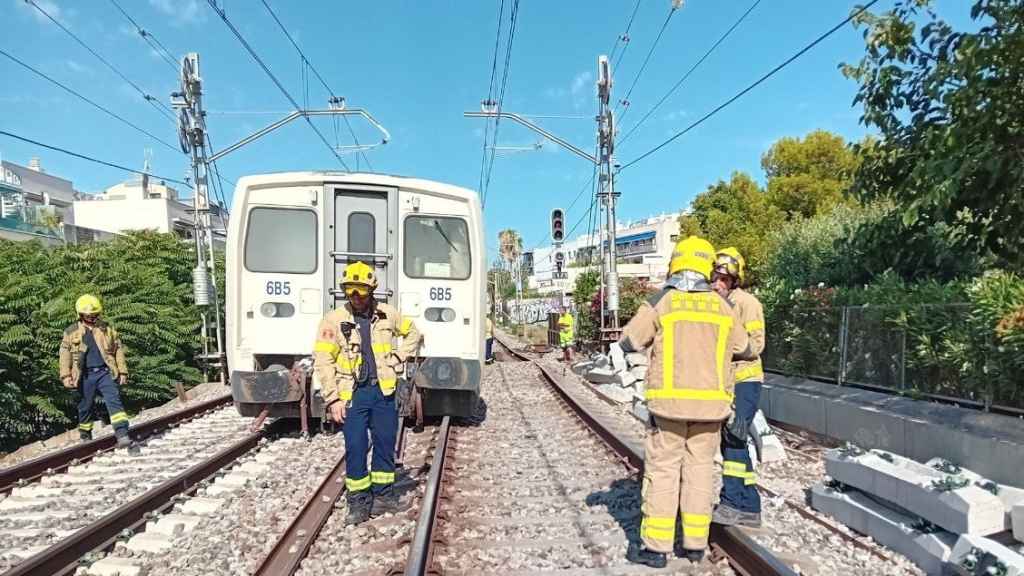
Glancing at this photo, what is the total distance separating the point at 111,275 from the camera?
42.9 ft

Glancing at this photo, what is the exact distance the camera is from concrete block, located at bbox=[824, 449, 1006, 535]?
4117 mm

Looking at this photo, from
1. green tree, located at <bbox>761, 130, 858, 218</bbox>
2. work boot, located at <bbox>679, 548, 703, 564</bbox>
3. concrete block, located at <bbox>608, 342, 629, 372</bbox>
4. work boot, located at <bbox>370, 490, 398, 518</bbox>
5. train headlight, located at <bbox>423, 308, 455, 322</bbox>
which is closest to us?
work boot, located at <bbox>679, 548, 703, 564</bbox>

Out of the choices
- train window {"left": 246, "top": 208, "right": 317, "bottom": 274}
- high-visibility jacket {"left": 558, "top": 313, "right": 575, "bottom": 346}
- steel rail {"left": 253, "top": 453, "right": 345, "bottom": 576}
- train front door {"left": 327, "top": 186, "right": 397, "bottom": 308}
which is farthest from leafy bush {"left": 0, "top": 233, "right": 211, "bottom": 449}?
high-visibility jacket {"left": 558, "top": 313, "right": 575, "bottom": 346}

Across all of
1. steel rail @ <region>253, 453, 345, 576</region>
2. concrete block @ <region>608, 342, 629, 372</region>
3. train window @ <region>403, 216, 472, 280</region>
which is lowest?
steel rail @ <region>253, 453, 345, 576</region>

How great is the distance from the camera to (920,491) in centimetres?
447

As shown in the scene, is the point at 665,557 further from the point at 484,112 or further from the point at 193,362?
the point at 484,112

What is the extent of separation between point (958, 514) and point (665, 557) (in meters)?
1.80

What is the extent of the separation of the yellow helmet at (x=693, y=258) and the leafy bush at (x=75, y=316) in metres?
9.08

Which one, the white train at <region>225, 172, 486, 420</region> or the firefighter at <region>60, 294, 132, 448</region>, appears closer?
the firefighter at <region>60, 294, 132, 448</region>

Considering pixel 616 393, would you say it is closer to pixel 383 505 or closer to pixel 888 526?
pixel 383 505

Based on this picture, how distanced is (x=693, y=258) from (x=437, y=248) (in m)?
5.06

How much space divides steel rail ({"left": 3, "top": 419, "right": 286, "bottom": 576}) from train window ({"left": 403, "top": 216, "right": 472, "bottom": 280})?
3.14 m

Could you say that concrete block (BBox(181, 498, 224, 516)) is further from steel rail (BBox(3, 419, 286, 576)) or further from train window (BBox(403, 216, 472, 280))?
train window (BBox(403, 216, 472, 280))

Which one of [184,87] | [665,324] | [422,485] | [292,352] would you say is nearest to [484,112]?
[184,87]
